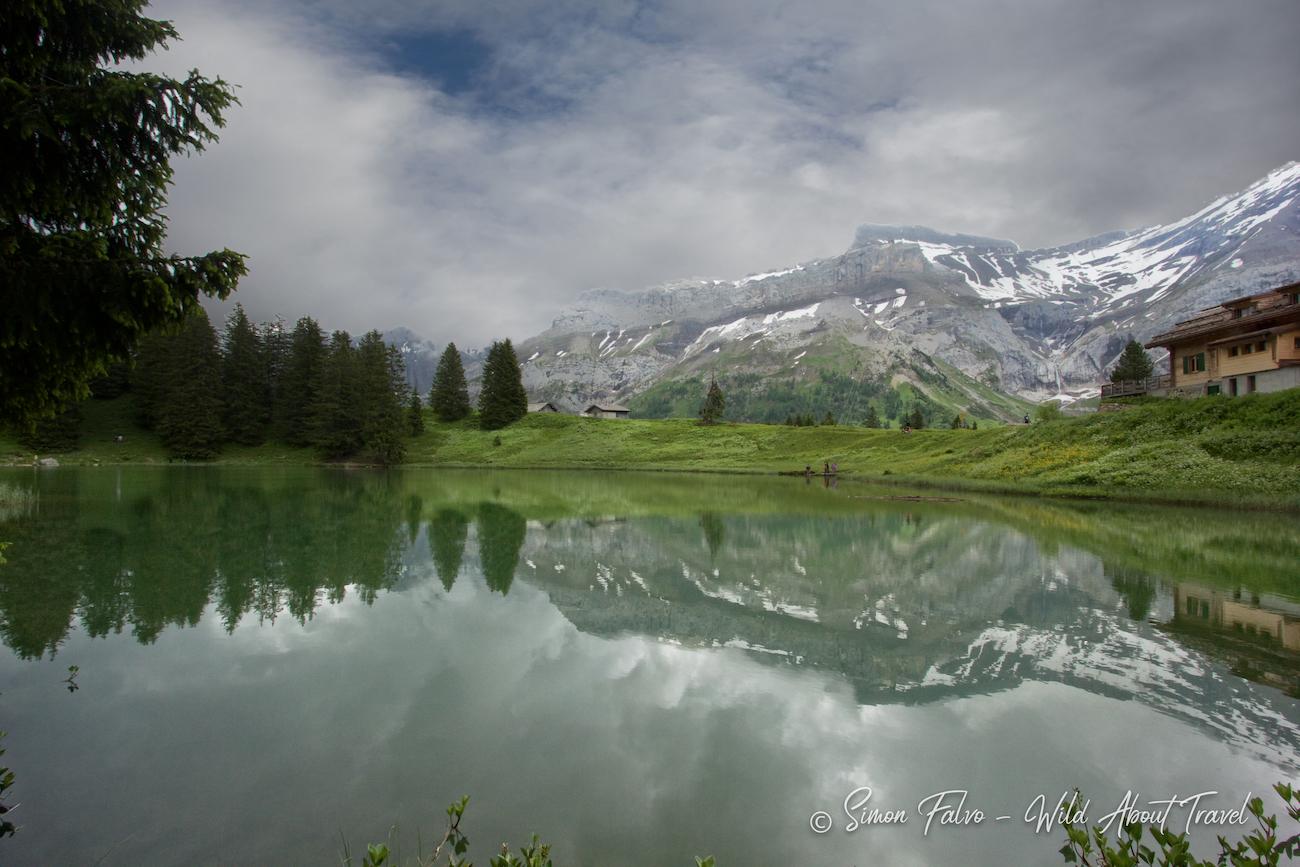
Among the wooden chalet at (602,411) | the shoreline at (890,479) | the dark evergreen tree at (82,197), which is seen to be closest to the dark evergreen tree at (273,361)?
the shoreline at (890,479)

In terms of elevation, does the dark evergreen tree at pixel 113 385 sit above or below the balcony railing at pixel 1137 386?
above

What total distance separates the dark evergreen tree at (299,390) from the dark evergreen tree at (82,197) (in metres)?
84.6

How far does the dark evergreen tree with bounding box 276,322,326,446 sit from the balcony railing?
293ft

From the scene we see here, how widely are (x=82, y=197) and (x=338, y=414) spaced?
274ft

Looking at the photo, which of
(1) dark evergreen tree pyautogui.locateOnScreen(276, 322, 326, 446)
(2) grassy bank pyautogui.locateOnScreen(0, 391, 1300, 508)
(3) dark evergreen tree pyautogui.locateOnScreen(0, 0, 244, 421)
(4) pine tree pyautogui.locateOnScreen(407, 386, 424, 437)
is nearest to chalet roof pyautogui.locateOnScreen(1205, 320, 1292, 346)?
(2) grassy bank pyautogui.locateOnScreen(0, 391, 1300, 508)

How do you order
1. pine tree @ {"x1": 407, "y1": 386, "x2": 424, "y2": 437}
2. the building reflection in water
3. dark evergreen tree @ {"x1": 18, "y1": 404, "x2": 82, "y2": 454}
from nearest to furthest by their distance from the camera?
the building reflection in water
dark evergreen tree @ {"x1": 18, "y1": 404, "x2": 82, "y2": 454}
pine tree @ {"x1": 407, "y1": 386, "x2": 424, "y2": 437}

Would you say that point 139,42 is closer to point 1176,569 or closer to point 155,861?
point 155,861

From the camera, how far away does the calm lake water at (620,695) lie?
241 inches

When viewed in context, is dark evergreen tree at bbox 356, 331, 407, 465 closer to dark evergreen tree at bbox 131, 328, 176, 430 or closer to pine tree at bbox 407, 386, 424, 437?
pine tree at bbox 407, 386, 424, 437

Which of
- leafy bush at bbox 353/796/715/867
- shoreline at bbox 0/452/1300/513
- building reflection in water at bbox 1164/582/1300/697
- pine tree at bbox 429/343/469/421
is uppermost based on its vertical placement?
pine tree at bbox 429/343/469/421

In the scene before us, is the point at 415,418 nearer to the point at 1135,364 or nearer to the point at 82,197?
the point at 82,197

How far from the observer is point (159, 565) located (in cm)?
1709

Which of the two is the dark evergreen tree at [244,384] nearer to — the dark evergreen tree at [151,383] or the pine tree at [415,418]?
the dark evergreen tree at [151,383]

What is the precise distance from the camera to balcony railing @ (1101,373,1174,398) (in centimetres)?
5787
